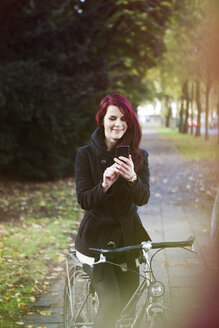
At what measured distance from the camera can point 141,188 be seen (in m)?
2.64

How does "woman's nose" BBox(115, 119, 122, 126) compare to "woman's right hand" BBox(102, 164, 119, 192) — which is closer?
"woman's right hand" BBox(102, 164, 119, 192)

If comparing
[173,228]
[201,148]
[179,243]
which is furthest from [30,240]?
[179,243]

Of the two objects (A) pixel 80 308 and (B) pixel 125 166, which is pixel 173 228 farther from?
(B) pixel 125 166

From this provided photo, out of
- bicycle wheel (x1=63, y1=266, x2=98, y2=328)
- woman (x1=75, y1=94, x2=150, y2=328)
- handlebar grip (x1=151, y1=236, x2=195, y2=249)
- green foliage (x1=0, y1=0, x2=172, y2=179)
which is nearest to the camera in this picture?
handlebar grip (x1=151, y1=236, x2=195, y2=249)

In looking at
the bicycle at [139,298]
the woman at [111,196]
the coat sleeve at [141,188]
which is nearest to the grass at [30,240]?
the bicycle at [139,298]

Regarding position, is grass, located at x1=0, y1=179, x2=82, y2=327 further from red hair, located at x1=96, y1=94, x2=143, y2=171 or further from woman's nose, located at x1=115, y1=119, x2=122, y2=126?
woman's nose, located at x1=115, y1=119, x2=122, y2=126

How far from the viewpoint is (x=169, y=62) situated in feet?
90.2

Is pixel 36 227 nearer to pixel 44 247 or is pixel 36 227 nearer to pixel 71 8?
pixel 44 247

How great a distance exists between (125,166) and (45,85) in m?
9.50

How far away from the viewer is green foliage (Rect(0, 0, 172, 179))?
11695mm

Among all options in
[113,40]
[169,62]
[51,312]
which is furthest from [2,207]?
[169,62]

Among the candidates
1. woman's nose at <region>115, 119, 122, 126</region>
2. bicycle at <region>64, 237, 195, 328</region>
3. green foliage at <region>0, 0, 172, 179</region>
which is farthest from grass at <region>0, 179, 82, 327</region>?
woman's nose at <region>115, 119, 122, 126</region>

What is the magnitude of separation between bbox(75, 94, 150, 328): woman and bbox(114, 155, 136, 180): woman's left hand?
2 centimetres

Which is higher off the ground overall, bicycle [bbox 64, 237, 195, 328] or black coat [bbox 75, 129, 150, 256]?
black coat [bbox 75, 129, 150, 256]
